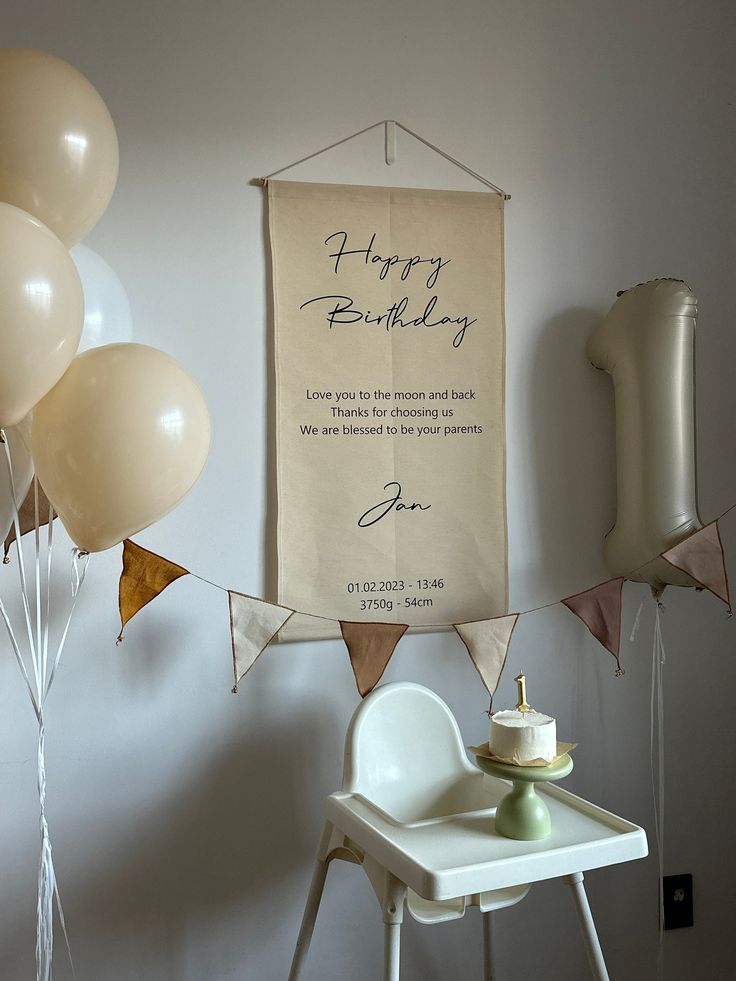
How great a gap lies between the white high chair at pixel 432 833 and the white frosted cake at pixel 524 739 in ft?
0.46

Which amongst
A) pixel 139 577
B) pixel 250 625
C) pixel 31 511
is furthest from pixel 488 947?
pixel 31 511

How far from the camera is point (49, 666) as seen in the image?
74.2 inches

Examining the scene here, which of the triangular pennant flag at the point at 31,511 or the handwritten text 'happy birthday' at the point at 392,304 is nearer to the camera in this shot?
the triangular pennant flag at the point at 31,511

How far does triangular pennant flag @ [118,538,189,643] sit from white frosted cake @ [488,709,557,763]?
642 mm

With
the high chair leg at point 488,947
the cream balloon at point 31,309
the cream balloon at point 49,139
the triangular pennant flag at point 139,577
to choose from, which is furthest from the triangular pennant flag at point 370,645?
the cream balloon at point 49,139

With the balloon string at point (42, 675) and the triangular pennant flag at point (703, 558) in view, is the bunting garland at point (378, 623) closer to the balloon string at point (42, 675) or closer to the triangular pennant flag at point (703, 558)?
the triangular pennant flag at point (703, 558)

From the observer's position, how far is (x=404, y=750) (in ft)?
6.23

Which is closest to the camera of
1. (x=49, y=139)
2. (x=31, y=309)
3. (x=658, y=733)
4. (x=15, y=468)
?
(x=31, y=309)

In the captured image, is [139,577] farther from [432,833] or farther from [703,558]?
[703,558]

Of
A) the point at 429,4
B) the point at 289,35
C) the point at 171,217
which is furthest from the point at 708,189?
the point at 171,217

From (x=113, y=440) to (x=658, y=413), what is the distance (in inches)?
45.0

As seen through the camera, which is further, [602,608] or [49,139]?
[602,608]

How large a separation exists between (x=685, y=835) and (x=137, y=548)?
147cm

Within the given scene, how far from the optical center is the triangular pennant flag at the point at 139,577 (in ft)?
5.65
